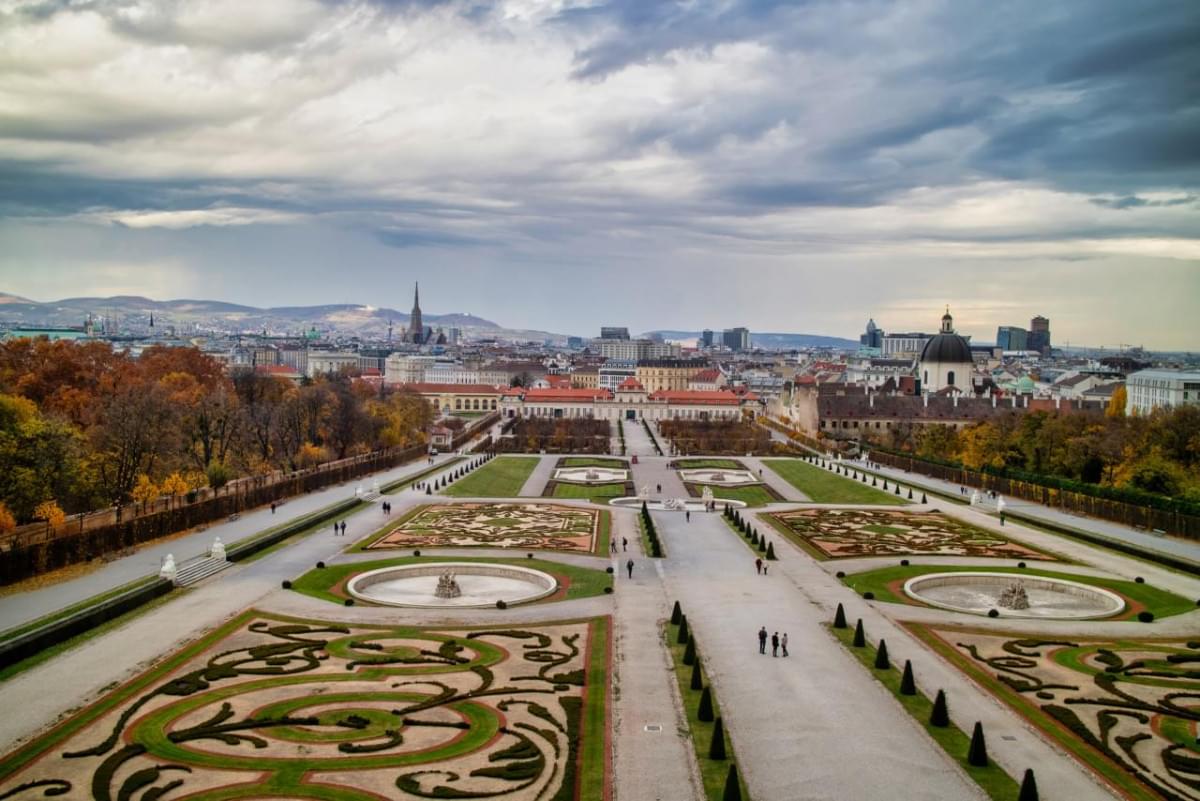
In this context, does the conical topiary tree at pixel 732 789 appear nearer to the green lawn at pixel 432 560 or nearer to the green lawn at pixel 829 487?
the green lawn at pixel 432 560

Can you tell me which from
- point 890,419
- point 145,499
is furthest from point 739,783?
point 890,419

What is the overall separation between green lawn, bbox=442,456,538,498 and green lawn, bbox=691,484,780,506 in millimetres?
15191

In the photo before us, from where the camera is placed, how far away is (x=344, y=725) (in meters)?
25.6

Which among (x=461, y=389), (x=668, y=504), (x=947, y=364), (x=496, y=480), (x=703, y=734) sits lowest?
(x=703, y=734)

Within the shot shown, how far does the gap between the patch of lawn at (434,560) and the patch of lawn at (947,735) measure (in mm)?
12494

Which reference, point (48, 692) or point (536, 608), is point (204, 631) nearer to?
point (48, 692)

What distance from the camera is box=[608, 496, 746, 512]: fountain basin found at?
69.3 m

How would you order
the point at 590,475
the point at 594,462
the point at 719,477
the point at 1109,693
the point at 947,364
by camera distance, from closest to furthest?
1. the point at 1109,693
2. the point at 719,477
3. the point at 590,475
4. the point at 594,462
5. the point at 947,364

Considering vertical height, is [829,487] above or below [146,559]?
above

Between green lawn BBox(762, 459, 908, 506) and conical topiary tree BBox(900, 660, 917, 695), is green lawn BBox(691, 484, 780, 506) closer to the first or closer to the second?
green lawn BBox(762, 459, 908, 506)

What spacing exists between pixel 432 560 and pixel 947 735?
27.7 meters

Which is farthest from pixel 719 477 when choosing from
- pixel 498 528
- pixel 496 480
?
pixel 498 528

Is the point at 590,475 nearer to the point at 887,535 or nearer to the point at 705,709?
the point at 887,535

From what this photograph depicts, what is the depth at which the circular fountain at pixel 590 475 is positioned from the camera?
87.1 metres
